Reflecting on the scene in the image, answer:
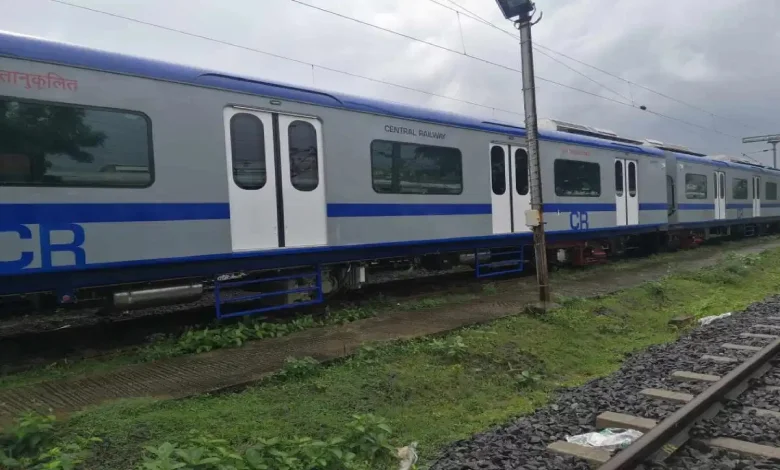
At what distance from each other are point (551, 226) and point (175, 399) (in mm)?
9200

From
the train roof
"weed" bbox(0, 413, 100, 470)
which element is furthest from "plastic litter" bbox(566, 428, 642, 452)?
the train roof

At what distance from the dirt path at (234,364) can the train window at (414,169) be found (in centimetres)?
189

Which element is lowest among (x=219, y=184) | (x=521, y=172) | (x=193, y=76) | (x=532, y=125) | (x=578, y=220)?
(x=578, y=220)

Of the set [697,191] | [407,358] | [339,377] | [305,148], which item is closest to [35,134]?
Answer: [305,148]

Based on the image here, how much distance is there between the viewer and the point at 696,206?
19391 millimetres

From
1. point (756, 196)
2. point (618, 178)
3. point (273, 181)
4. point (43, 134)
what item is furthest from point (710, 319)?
point (756, 196)

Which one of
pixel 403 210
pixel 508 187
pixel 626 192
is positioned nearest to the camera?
pixel 403 210

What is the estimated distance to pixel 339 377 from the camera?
17.7 ft

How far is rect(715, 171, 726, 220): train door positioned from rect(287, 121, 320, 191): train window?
17.8 metres

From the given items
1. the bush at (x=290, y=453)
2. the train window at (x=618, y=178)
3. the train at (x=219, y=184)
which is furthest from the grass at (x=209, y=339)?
the train window at (x=618, y=178)

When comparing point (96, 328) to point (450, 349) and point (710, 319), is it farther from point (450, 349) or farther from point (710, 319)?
point (710, 319)

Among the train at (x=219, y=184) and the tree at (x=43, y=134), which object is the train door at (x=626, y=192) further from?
the tree at (x=43, y=134)

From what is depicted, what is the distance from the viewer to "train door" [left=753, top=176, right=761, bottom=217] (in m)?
24.6

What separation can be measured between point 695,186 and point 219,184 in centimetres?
1712
